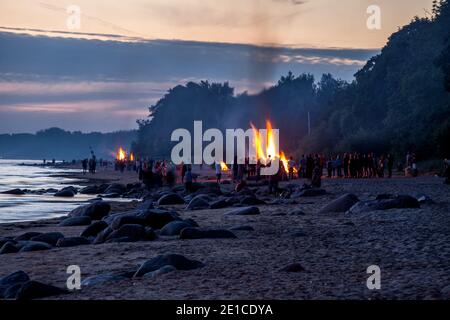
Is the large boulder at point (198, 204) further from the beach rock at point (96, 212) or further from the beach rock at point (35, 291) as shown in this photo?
the beach rock at point (35, 291)

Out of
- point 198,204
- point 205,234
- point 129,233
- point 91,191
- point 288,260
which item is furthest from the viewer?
point 91,191

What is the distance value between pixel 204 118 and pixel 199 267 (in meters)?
145

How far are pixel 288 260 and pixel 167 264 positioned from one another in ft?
7.12

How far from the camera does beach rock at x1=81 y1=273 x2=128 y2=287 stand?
1076cm

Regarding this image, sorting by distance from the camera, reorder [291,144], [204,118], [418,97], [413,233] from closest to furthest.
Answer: [413,233] → [418,97] → [291,144] → [204,118]

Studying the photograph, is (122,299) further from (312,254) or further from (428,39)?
(428,39)

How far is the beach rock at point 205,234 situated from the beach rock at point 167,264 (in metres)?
4.08

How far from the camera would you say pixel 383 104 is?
246 ft

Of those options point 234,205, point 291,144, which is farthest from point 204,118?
point 234,205

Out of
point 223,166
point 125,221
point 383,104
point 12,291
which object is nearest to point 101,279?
point 12,291

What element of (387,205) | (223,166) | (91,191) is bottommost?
(91,191)

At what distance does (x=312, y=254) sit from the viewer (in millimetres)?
12867

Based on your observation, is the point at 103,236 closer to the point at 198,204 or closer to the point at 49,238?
the point at 49,238

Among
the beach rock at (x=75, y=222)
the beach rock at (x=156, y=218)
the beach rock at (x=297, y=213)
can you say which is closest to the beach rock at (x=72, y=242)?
the beach rock at (x=156, y=218)
